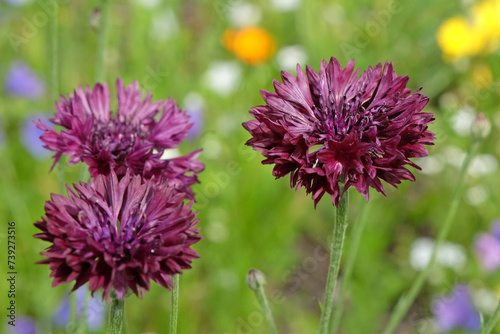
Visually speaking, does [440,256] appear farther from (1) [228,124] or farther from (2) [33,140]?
(2) [33,140]

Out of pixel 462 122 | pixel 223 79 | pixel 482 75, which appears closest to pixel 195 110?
pixel 223 79

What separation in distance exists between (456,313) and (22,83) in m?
1.59

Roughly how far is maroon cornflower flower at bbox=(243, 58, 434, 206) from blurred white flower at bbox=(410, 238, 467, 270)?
1288 mm

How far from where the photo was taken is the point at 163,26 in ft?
8.35

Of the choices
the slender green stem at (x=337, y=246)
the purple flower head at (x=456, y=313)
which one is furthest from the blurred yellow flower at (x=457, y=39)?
the slender green stem at (x=337, y=246)

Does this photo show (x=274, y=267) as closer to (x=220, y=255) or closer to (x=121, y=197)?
(x=220, y=255)

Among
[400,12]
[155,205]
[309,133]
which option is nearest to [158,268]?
[155,205]

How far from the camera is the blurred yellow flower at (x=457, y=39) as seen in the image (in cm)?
259

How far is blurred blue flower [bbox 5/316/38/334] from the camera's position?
1781mm

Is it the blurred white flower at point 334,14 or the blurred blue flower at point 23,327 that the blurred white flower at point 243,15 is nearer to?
the blurred white flower at point 334,14

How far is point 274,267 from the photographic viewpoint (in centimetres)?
205

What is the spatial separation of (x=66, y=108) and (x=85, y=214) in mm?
244

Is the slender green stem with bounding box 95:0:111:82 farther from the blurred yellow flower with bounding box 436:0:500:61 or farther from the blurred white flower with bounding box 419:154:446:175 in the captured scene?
the blurred yellow flower with bounding box 436:0:500:61

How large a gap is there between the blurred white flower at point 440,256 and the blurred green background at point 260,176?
0.11 feet
